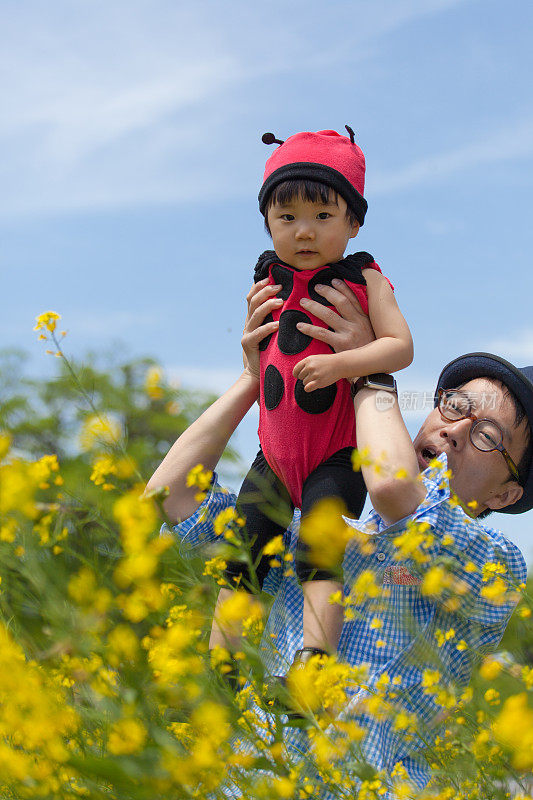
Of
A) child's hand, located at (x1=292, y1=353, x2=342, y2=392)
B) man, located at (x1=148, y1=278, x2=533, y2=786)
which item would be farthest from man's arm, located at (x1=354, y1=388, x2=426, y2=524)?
child's hand, located at (x1=292, y1=353, x2=342, y2=392)

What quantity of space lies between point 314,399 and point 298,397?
47 mm

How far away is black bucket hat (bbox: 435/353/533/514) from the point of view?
2338 millimetres

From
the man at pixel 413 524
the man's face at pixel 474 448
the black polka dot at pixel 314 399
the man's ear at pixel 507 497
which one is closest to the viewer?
the man at pixel 413 524

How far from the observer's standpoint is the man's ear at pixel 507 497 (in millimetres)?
2434

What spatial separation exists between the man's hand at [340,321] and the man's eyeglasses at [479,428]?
0.33m

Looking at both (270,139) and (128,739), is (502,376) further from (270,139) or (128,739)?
(128,739)

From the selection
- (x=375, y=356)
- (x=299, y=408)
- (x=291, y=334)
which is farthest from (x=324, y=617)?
(x=291, y=334)

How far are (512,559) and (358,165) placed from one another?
127 centimetres

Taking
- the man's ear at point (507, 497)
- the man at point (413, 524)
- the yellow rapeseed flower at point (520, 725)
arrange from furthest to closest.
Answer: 1. the man's ear at point (507, 497)
2. the man at point (413, 524)
3. the yellow rapeseed flower at point (520, 725)

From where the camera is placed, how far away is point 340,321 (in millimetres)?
2207

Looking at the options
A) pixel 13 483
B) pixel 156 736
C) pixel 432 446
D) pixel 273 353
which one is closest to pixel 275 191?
pixel 273 353

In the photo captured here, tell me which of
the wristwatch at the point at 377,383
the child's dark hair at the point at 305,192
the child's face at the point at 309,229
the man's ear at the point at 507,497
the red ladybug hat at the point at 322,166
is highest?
the red ladybug hat at the point at 322,166

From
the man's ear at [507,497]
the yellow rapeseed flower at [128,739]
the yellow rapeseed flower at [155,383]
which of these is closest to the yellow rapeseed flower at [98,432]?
the yellow rapeseed flower at [155,383]

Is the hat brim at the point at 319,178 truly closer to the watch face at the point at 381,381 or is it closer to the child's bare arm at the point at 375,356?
the child's bare arm at the point at 375,356
